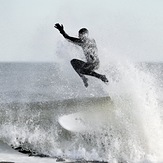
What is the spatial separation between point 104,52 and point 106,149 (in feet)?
10.8

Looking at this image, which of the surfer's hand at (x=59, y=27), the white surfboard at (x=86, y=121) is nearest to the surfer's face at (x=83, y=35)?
the surfer's hand at (x=59, y=27)

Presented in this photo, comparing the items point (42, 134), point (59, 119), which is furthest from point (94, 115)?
point (42, 134)

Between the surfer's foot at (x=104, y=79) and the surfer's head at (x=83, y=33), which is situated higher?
the surfer's head at (x=83, y=33)

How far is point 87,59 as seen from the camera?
1266cm

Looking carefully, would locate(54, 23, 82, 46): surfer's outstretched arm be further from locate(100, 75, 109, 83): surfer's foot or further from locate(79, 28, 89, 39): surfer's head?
locate(100, 75, 109, 83): surfer's foot

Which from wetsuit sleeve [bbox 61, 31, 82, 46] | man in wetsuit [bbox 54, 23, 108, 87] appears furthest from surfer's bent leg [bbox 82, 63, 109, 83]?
wetsuit sleeve [bbox 61, 31, 82, 46]

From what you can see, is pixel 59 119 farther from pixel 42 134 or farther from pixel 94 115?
pixel 42 134

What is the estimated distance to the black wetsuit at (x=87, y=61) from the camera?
12323 mm

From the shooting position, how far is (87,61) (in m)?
12.6

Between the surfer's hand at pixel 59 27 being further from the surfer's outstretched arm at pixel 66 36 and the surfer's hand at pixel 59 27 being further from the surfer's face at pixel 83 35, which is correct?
the surfer's face at pixel 83 35

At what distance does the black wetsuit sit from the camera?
1232cm

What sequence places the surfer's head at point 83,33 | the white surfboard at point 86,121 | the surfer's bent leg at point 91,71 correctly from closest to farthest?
the surfer's head at point 83,33
the surfer's bent leg at point 91,71
the white surfboard at point 86,121

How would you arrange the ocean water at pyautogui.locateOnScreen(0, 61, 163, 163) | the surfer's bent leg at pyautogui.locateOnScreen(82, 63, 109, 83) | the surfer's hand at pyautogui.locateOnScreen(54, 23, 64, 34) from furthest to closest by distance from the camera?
the surfer's bent leg at pyautogui.locateOnScreen(82, 63, 109, 83), the ocean water at pyautogui.locateOnScreen(0, 61, 163, 163), the surfer's hand at pyautogui.locateOnScreen(54, 23, 64, 34)

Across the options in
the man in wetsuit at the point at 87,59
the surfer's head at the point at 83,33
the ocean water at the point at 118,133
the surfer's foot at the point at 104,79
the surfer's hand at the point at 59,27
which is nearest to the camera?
the surfer's hand at the point at 59,27
